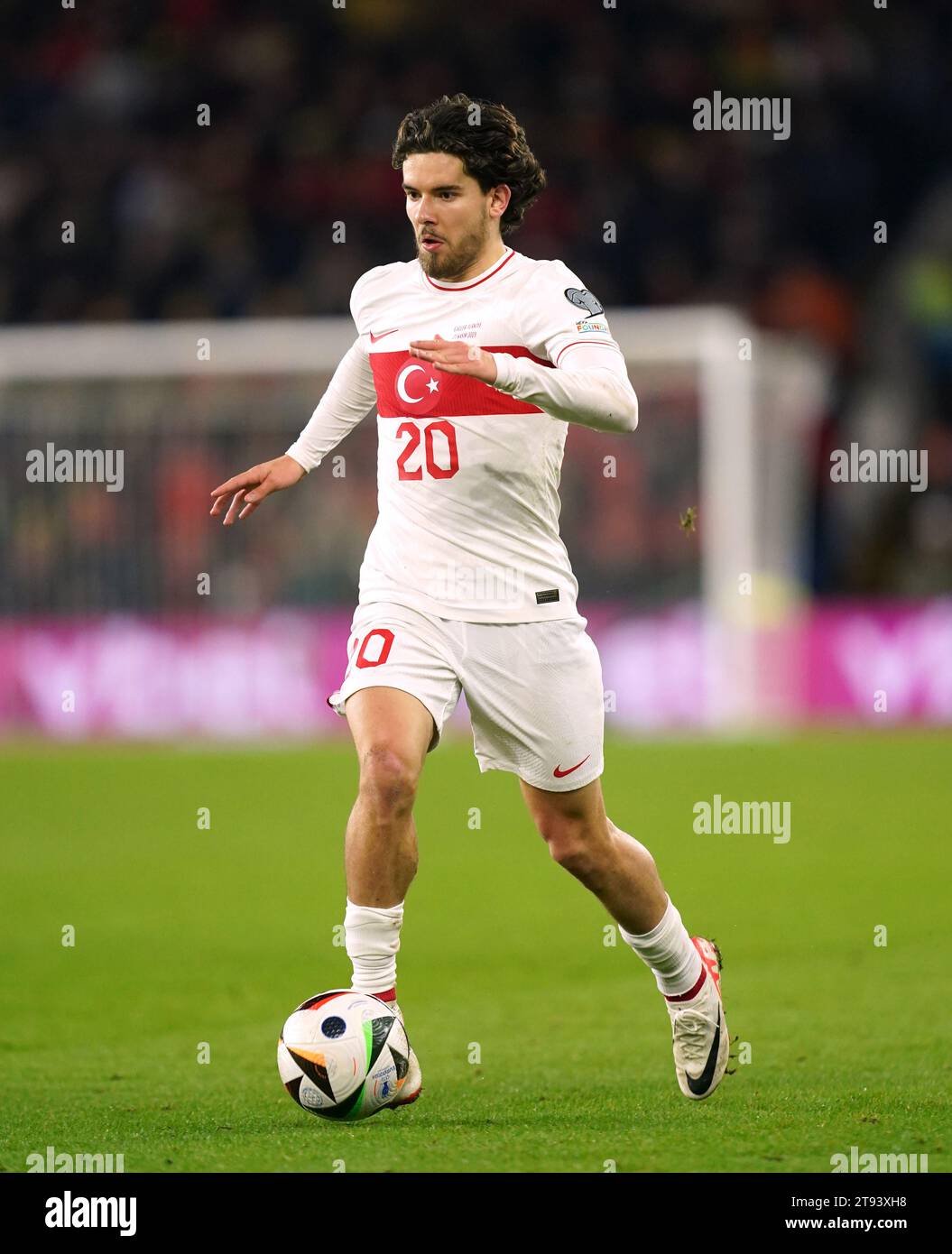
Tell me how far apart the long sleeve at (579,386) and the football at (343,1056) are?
5.16 feet

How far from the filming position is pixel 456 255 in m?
5.50

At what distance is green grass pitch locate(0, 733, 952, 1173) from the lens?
5.03m

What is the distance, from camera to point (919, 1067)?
5.82 metres

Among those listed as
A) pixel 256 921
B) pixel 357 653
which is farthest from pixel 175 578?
pixel 357 653

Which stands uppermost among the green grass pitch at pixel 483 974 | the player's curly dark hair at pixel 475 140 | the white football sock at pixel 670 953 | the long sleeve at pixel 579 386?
the player's curly dark hair at pixel 475 140

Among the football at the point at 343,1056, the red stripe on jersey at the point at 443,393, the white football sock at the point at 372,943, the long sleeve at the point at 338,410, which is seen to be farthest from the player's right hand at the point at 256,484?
the football at the point at 343,1056

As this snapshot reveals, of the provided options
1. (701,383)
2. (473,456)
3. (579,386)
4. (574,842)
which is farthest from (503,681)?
(701,383)

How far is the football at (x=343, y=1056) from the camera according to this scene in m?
5.01

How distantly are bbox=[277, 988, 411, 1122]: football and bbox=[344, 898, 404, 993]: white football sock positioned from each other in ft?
0.33

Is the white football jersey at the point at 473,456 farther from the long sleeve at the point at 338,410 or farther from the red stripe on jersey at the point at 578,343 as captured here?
the long sleeve at the point at 338,410

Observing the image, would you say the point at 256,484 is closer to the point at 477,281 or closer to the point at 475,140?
the point at 477,281

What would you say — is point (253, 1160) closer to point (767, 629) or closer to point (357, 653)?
point (357, 653)

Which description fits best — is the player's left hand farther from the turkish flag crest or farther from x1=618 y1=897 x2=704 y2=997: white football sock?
x1=618 y1=897 x2=704 y2=997: white football sock

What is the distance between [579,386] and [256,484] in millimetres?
1184
